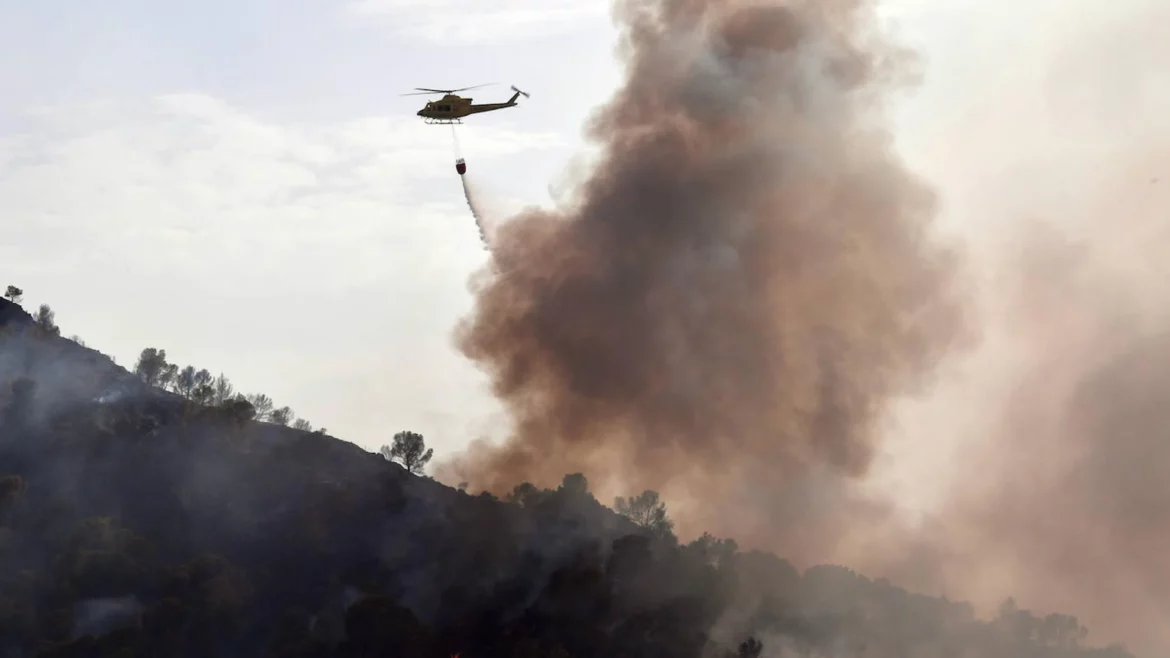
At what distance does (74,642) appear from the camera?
516ft

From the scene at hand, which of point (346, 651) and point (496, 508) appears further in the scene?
point (496, 508)

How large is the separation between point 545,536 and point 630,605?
24.8 metres

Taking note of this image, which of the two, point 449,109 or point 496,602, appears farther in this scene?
point 496,602

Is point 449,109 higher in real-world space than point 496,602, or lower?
higher

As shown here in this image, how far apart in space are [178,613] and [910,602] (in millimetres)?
97868

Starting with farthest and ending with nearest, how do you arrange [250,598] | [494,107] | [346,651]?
[250,598]
[346,651]
[494,107]

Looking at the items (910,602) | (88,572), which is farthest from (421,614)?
(910,602)

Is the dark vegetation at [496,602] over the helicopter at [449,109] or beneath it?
beneath

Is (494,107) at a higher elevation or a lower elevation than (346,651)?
higher

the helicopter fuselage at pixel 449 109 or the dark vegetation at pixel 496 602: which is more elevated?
the helicopter fuselage at pixel 449 109

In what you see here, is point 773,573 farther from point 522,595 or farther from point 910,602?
point 522,595

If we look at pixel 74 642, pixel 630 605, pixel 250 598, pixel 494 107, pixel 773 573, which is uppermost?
pixel 494 107

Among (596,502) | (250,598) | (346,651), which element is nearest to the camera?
(346,651)

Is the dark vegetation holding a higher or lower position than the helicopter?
lower
